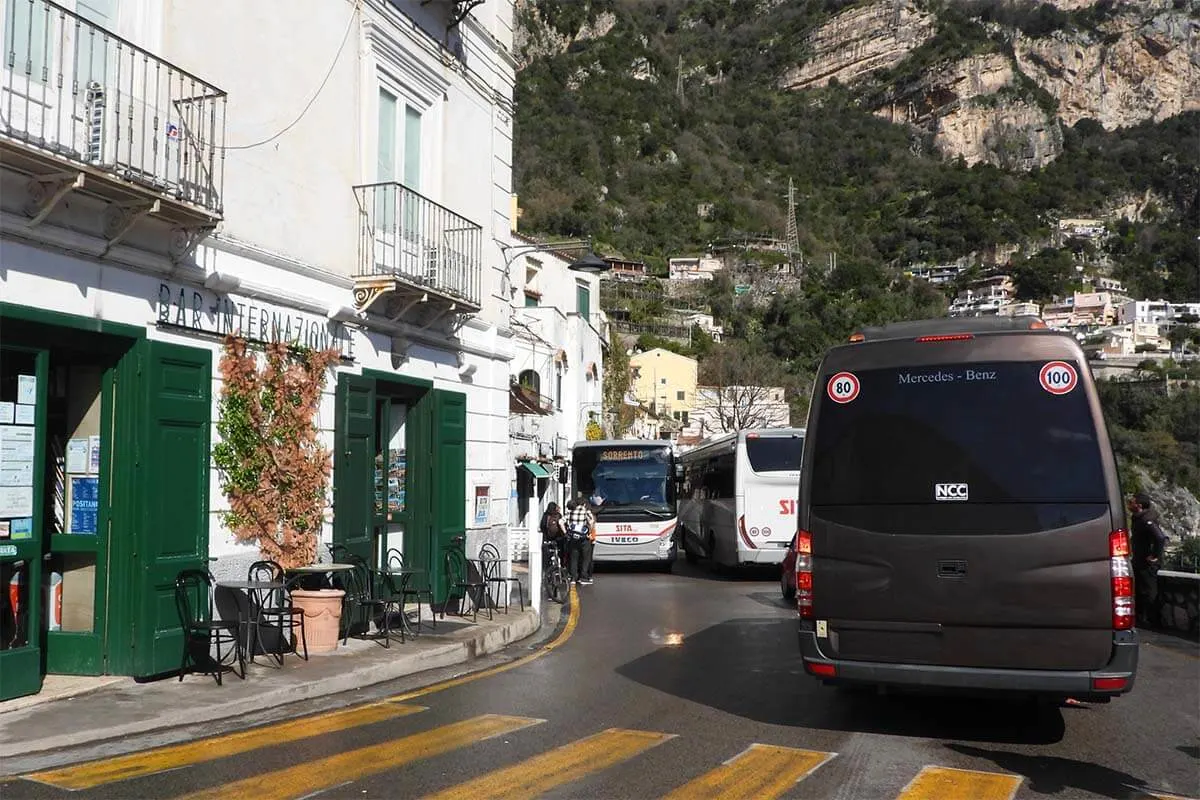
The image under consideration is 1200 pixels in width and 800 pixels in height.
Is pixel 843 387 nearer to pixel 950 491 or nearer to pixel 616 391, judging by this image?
pixel 950 491

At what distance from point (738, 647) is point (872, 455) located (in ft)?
17.2

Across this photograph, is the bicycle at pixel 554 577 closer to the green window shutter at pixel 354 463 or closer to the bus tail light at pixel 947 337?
the green window shutter at pixel 354 463

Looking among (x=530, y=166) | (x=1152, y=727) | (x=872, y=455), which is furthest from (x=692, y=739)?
(x=530, y=166)

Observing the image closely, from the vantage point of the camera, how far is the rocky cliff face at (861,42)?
582ft

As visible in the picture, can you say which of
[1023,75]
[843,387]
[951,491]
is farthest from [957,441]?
[1023,75]

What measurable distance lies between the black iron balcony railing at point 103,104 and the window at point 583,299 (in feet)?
133

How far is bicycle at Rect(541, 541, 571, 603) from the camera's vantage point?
17922 mm

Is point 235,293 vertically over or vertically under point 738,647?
over

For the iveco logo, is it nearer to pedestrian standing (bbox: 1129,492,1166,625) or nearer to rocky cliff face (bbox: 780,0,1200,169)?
pedestrian standing (bbox: 1129,492,1166,625)

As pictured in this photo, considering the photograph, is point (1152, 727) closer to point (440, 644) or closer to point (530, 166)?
point (440, 644)

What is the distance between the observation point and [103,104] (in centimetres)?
821

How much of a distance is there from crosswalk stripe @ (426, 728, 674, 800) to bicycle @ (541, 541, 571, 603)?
10.3 meters

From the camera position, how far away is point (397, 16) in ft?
43.7

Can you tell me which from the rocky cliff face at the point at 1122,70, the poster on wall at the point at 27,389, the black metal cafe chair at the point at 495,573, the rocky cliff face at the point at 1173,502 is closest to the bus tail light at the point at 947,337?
the poster on wall at the point at 27,389
